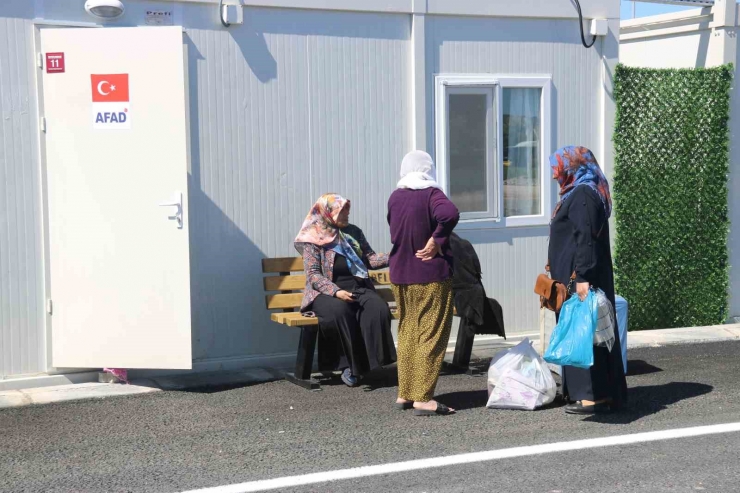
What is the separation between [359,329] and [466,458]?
204cm

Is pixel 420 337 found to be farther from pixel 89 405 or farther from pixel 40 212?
pixel 40 212

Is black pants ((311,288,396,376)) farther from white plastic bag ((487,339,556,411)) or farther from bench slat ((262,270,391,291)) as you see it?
white plastic bag ((487,339,556,411))

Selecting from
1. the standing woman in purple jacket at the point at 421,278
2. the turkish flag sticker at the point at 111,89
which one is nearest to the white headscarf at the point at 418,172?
the standing woman in purple jacket at the point at 421,278

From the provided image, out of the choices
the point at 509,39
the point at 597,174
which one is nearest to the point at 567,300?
the point at 597,174

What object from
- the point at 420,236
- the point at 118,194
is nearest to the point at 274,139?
the point at 118,194

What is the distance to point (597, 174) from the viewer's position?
6.39 metres

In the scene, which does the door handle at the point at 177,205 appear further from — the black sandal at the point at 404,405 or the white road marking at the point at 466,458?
the white road marking at the point at 466,458

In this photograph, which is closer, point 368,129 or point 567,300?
point 567,300

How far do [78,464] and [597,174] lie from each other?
3543 millimetres

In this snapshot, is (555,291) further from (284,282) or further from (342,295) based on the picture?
(284,282)

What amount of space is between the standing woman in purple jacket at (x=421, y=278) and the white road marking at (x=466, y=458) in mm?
960

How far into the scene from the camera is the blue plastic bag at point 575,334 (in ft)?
20.0

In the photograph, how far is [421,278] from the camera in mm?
6379

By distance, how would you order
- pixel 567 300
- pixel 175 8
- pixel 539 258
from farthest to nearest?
pixel 539 258 < pixel 175 8 < pixel 567 300
